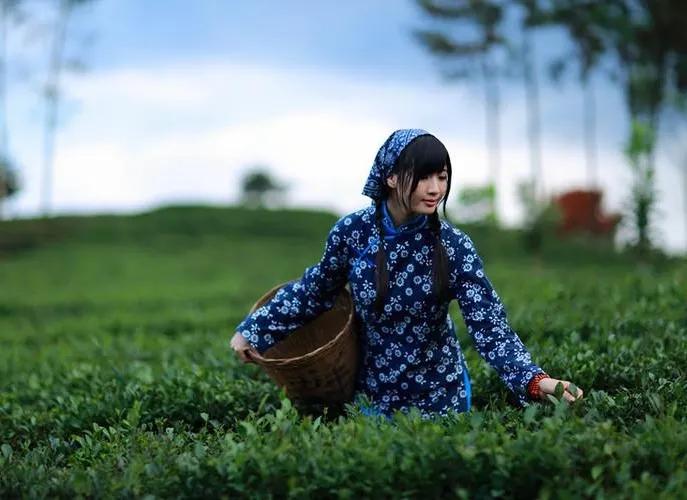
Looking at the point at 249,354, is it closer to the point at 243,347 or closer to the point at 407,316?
the point at 243,347

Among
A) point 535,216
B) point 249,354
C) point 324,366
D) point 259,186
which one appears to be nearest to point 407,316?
point 324,366

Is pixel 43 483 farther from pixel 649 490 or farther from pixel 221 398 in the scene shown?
pixel 649 490

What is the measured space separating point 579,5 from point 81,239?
1900 centimetres

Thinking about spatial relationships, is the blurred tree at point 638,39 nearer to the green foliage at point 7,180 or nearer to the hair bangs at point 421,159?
the green foliage at point 7,180

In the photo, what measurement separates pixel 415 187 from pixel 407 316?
2.28 ft

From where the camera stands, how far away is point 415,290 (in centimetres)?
447

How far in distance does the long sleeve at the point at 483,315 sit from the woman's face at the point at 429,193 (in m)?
0.26

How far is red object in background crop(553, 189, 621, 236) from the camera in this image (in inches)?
1344

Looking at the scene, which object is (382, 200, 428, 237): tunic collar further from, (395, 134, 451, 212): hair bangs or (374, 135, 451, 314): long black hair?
(395, 134, 451, 212): hair bangs

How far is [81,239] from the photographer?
31.1 metres

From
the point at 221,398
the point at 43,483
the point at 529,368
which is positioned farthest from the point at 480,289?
the point at 43,483

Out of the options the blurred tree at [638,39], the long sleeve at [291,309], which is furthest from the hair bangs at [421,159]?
the blurred tree at [638,39]

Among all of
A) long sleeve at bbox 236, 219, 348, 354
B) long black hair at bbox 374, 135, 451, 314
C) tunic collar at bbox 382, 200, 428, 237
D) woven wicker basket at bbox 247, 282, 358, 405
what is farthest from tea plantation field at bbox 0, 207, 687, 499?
tunic collar at bbox 382, 200, 428, 237

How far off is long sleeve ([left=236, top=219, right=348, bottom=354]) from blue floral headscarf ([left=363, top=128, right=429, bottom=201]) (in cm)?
57
